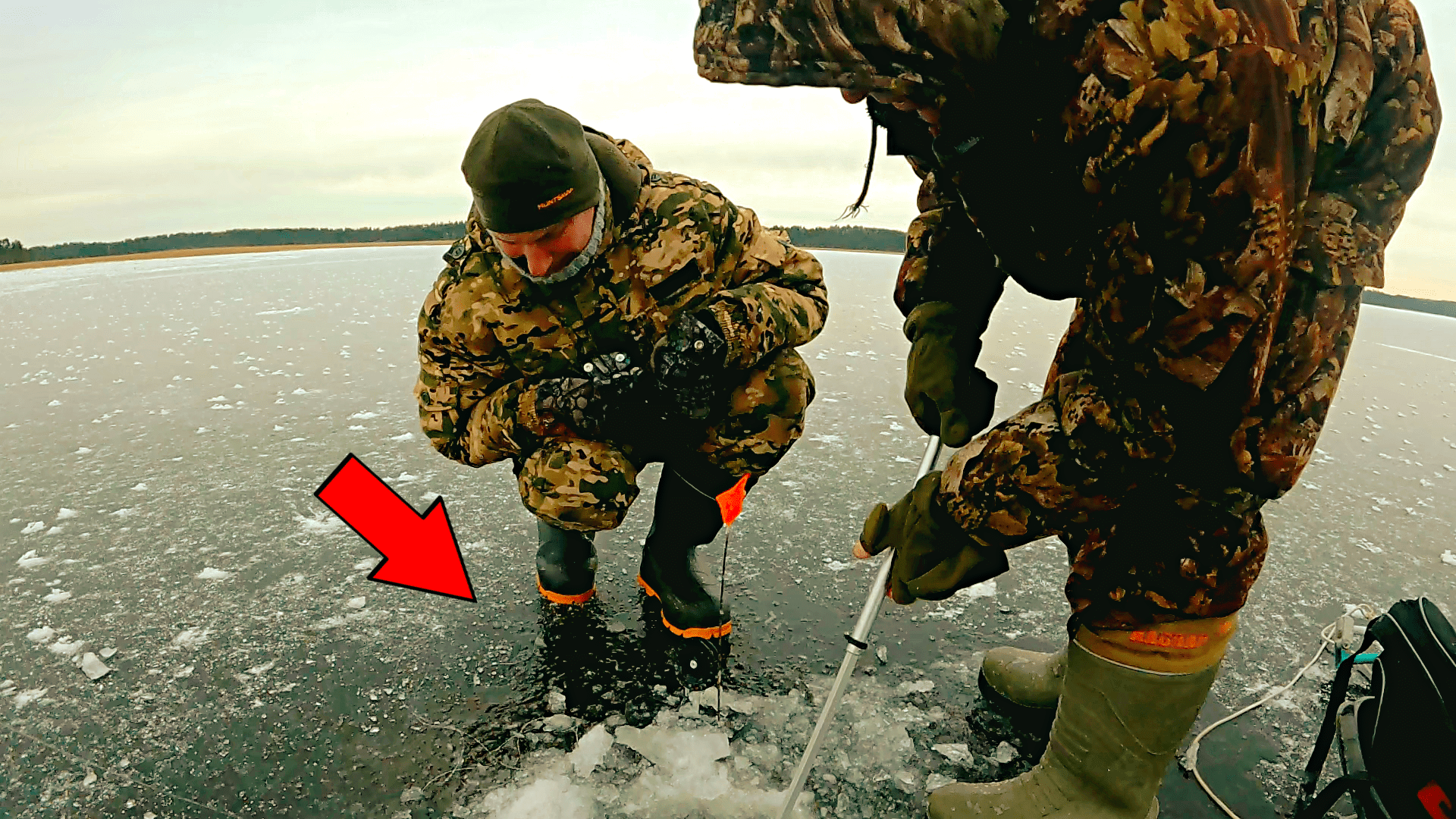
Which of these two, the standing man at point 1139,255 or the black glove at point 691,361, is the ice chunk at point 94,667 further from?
the standing man at point 1139,255

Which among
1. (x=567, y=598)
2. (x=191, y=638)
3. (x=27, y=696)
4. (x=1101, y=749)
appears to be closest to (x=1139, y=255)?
(x=1101, y=749)

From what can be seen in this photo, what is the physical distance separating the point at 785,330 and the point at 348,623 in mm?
1420

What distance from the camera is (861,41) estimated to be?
3.32 feet

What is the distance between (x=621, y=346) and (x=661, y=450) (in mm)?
316

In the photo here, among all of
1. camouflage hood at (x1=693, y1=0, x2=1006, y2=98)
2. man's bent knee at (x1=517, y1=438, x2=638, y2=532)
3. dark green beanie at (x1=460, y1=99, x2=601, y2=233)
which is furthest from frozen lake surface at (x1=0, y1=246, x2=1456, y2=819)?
camouflage hood at (x1=693, y1=0, x2=1006, y2=98)

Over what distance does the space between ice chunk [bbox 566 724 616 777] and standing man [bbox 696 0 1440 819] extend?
2.27 ft

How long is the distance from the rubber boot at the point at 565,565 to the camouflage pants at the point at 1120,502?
1196mm

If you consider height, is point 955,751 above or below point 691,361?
below

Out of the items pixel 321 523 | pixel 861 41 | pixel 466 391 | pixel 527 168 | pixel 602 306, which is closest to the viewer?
pixel 861 41

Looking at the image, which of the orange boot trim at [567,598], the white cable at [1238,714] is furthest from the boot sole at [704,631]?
the white cable at [1238,714]

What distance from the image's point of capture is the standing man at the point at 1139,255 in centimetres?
91

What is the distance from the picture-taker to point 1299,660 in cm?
206

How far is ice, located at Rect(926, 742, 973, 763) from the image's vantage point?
1.69 meters

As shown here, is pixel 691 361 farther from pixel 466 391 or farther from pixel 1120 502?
pixel 1120 502
